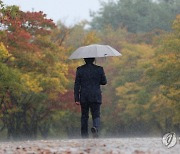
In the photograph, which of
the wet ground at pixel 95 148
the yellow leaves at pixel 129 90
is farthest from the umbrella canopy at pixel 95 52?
the yellow leaves at pixel 129 90

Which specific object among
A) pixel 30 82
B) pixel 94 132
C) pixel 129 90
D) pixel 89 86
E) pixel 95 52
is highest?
pixel 95 52

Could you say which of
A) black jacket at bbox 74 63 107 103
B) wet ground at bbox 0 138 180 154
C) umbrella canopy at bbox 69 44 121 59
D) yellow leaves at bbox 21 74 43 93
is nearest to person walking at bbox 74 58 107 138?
black jacket at bbox 74 63 107 103

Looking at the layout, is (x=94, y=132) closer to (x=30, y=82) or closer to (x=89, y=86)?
(x=89, y=86)

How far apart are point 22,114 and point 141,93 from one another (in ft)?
45.1

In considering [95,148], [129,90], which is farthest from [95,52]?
[129,90]

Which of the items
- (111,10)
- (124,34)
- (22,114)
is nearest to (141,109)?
(22,114)

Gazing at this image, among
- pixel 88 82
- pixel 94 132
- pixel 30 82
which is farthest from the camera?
pixel 30 82

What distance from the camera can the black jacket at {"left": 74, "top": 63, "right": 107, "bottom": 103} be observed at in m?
15.3

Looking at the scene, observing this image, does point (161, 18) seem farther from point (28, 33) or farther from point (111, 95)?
point (28, 33)

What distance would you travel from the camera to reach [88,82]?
15383 mm

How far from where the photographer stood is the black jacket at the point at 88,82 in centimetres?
1530

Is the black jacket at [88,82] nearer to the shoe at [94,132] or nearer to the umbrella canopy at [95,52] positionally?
the umbrella canopy at [95,52]

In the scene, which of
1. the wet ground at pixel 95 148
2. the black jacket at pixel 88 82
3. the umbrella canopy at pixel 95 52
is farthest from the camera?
the umbrella canopy at pixel 95 52

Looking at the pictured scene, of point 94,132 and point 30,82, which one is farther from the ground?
point 94,132
